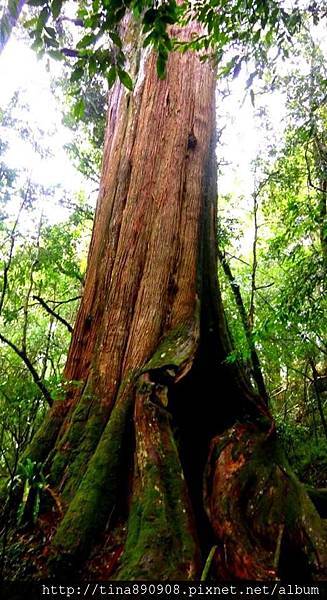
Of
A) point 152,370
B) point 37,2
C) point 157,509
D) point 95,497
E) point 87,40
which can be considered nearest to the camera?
point 37,2

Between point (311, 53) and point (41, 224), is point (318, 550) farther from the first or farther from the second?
point (311, 53)

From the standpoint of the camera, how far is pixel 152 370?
3000 mm

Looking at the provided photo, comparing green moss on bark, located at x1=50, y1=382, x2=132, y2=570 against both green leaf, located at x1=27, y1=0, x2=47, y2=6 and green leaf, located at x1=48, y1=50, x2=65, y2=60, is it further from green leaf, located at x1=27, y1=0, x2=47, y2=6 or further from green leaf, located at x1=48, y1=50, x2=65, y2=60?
green leaf, located at x1=27, y1=0, x2=47, y2=6

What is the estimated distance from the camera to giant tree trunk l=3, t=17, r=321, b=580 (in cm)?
248

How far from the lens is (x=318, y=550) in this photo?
263 cm

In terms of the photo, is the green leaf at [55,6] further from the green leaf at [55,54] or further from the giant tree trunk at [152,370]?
the giant tree trunk at [152,370]

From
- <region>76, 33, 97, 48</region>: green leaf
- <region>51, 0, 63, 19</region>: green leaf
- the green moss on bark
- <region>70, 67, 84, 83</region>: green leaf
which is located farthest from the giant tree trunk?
<region>51, 0, 63, 19</region>: green leaf

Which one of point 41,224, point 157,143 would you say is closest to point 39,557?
point 157,143

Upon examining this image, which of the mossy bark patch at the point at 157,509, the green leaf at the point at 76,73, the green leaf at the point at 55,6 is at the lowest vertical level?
the mossy bark patch at the point at 157,509

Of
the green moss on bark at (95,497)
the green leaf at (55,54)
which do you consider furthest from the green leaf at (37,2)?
the green moss on bark at (95,497)

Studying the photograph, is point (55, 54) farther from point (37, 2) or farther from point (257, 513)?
point (257, 513)

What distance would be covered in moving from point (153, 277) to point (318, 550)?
2.29m

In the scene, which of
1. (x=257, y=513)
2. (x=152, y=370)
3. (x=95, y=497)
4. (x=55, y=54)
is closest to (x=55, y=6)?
(x=55, y=54)

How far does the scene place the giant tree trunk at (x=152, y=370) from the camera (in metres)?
2.48
